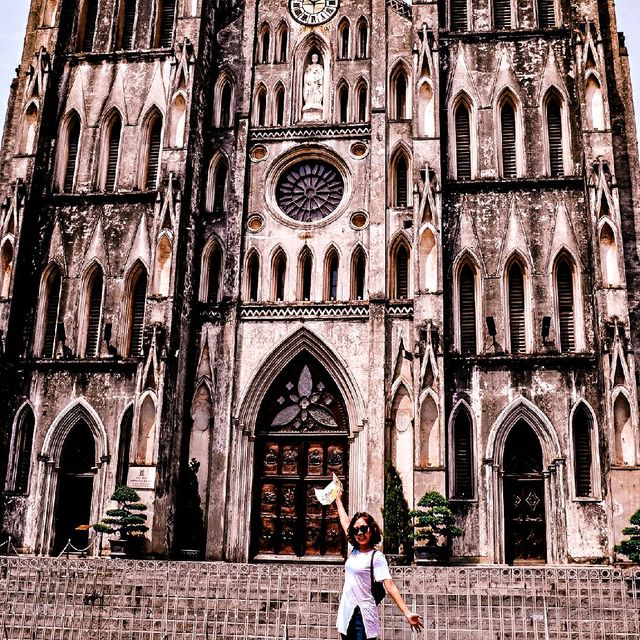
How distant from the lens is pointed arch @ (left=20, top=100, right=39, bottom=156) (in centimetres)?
2503

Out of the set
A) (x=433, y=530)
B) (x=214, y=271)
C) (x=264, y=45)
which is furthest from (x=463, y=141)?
(x=433, y=530)

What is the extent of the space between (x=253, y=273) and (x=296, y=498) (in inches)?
246

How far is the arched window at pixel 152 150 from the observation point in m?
25.2

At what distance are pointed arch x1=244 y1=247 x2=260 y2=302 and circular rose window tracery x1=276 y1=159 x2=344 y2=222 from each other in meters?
1.57

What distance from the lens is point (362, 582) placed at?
7.25 metres

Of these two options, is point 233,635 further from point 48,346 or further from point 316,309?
point 48,346

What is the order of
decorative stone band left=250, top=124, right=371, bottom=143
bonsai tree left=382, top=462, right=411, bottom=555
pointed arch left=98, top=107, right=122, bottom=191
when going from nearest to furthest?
bonsai tree left=382, top=462, right=411, bottom=555, decorative stone band left=250, top=124, right=371, bottom=143, pointed arch left=98, top=107, right=122, bottom=191

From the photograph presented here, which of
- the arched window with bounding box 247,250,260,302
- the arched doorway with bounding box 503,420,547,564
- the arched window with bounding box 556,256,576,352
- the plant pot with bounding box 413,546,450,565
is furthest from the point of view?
the arched window with bounding box 247,250,260,302

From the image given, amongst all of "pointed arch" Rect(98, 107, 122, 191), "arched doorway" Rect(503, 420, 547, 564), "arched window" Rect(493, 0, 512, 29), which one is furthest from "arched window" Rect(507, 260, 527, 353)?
"pointed arch" Rect(98, 107, 122, 191)

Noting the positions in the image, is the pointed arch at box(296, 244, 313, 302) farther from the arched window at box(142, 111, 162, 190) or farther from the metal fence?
the metal fence

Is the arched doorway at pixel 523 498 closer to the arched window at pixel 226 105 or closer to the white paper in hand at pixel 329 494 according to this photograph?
the arched window at pixel 226 105

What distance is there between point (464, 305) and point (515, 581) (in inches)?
360

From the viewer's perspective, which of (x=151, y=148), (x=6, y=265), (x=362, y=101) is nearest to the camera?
(x=6, y=265)

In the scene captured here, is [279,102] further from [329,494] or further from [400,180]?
[329,494]
